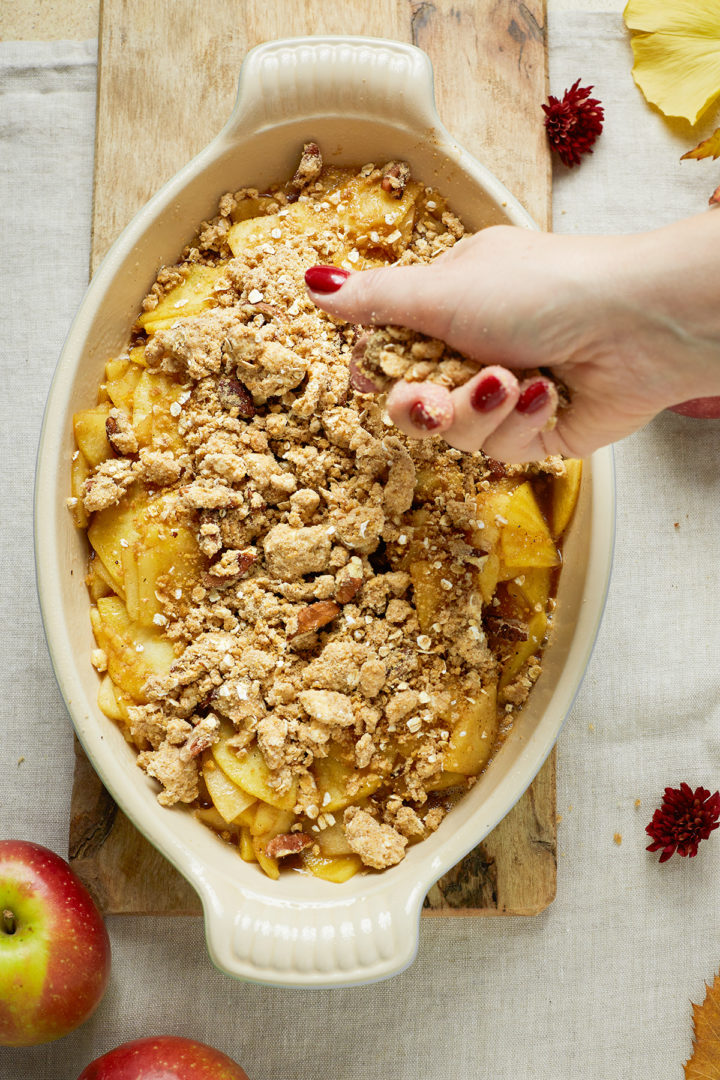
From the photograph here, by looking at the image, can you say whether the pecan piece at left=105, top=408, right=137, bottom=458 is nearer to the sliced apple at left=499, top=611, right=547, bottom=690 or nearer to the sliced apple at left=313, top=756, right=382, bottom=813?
the sliced apple at left=313, top=756, right=382, bottom=813

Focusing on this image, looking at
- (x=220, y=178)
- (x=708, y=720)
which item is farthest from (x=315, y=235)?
(x=708, y=720)

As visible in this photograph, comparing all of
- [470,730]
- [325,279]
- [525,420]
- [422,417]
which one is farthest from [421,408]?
[470,730]

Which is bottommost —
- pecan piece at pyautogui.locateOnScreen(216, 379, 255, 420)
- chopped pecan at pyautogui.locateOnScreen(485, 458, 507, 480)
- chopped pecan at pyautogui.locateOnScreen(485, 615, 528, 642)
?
chopped pecan at pyautogui.locateOnScreen(485, 615, 528, 642)

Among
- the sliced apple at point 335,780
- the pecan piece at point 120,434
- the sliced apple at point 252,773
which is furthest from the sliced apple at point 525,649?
the pecan piece at point 120,434

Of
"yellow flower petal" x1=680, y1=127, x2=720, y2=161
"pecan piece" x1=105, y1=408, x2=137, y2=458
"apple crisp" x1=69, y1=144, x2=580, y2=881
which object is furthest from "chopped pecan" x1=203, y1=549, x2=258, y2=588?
"yellow flower petal" x1=680, y1=127, x2=720, y2=161

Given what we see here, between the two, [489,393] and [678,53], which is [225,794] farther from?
[678,53]

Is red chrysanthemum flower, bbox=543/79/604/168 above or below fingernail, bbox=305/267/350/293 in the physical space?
above

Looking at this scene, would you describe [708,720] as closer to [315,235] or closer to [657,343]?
[657,343]
